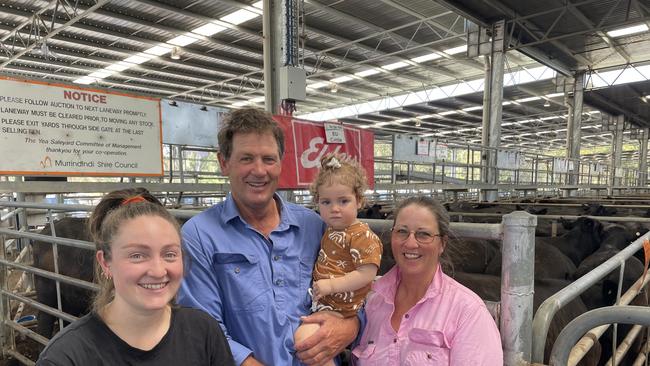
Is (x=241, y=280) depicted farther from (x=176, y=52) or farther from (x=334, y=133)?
(x=176, y=52)

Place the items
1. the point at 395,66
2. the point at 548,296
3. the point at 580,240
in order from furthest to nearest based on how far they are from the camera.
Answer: the point at 395,66
the point at 580,240
the point at 548,296

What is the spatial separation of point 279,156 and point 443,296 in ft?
2.72

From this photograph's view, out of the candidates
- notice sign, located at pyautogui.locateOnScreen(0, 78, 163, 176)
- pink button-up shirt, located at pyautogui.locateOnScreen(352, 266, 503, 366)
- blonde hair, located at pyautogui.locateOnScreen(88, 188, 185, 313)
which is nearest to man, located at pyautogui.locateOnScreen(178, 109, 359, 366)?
pink button-up shirt, located at pyautogui.locateOnScreen(352, 266, 503, 366)

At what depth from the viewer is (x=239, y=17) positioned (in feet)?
36.4

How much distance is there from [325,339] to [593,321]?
86 cm

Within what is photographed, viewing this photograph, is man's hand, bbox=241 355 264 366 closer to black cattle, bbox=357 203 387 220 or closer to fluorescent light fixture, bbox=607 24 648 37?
black cattle, bbox=357 203 387 220

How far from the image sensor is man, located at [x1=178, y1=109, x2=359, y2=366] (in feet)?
4.89

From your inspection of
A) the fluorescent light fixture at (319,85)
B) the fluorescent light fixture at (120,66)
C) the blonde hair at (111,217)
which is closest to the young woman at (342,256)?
the blonde hair at (111,217)

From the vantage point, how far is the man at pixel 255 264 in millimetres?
1490

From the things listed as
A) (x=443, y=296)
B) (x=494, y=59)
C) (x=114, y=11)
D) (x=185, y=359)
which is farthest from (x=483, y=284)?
(x=114, y=11)

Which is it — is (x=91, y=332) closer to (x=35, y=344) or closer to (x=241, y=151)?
(x=241, y=151)

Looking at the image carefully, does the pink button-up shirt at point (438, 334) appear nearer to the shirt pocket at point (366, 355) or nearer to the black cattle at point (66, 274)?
the shirt pocket at point (366, 355)

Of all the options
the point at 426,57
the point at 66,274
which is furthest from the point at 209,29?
the point at 66,274

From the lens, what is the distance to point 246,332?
1.51 meters
